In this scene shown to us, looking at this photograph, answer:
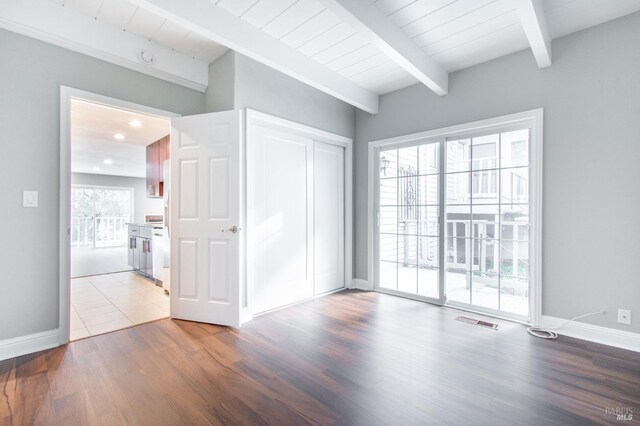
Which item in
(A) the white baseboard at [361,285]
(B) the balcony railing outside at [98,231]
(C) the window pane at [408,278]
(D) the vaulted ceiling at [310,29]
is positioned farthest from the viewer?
(B) the balcony railing outside at [98,231]

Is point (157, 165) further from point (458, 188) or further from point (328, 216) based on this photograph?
point (458, 188)

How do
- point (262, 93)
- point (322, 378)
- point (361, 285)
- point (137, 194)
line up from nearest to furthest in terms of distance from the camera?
point (322, 378), point (262, 93), point (361, 285), point (137, 194)

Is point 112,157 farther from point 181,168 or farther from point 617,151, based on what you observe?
point 617,151

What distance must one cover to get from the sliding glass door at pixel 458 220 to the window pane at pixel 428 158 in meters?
0.01

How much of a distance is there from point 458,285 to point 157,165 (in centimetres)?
531

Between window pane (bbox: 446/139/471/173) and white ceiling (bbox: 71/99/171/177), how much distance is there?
329cm

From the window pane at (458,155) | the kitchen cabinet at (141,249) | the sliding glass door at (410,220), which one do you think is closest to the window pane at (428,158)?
the sliding glass door at (410,220)

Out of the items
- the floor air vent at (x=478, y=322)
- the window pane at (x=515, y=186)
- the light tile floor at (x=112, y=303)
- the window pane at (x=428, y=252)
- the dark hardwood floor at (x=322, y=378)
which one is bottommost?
the light tile floor at (x=112, y=303)

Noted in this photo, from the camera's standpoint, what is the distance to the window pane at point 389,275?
158 inches

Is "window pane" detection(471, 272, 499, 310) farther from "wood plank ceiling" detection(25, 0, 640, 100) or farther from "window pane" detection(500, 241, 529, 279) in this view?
"wood plank ceiling" detection(25, 0, 640, 100)

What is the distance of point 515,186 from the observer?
3.07 meters

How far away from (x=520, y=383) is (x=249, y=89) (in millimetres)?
3348

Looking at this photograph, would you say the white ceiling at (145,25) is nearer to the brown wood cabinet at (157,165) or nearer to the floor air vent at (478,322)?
the brown wood cabinet at (157,165)

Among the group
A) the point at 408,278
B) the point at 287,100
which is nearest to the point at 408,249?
the point at 408,278
